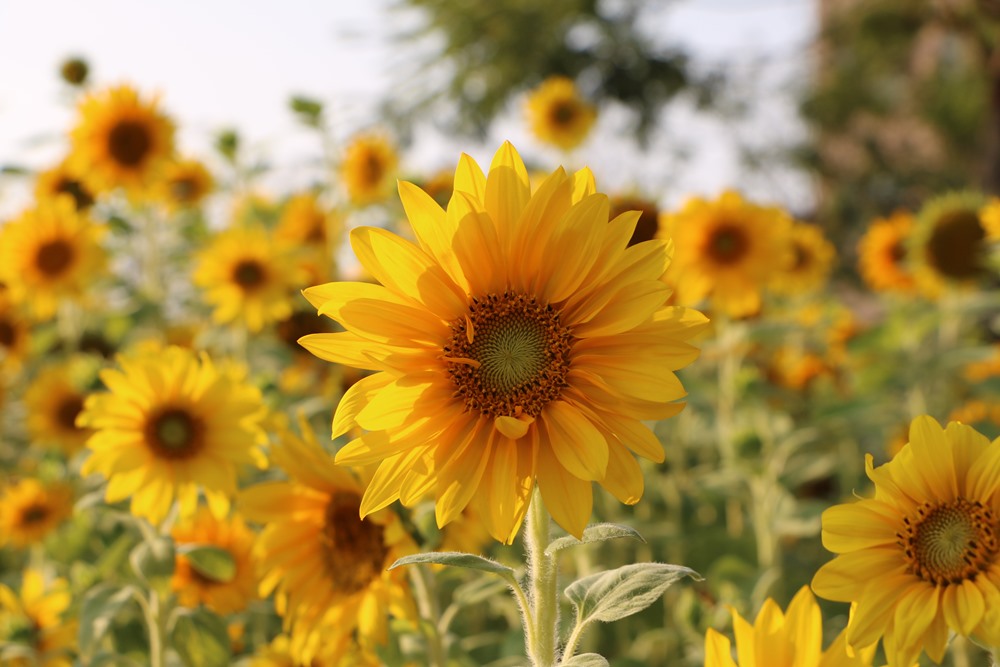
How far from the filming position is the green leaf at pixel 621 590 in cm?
112

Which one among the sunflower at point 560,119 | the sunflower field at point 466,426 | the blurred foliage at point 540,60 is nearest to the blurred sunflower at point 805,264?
the sunflower field at point 466,426

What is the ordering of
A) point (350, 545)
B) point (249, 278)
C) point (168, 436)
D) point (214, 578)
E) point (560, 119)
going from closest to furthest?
point (350, 545) → point (168, 436) → point (214, 578) → point (249, 278) → point (560, 119)

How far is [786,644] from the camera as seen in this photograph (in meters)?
1.15

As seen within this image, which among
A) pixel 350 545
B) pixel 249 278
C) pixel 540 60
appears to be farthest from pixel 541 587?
pixel 540 60

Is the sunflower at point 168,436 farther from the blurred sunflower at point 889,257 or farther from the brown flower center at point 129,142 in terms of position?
the blurred sunflower at point 889,257

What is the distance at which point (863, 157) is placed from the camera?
1386 cm

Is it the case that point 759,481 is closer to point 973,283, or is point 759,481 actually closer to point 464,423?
point 973,283

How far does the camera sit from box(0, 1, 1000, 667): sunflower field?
3.70 feet

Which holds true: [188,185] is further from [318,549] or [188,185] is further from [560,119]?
[318,549]

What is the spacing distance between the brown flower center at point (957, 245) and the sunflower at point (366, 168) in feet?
6.08

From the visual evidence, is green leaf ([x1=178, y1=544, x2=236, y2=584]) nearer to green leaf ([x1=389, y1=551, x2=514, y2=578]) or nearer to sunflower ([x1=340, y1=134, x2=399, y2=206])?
green leaf ([x1=389, y1=551, x2=514, y2=578])

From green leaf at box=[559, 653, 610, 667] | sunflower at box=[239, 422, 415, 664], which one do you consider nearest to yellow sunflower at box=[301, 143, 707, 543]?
green leaf at box=[559, 653, 610, 667]

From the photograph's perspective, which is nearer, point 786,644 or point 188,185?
point 786,644

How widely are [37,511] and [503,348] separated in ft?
5.87
